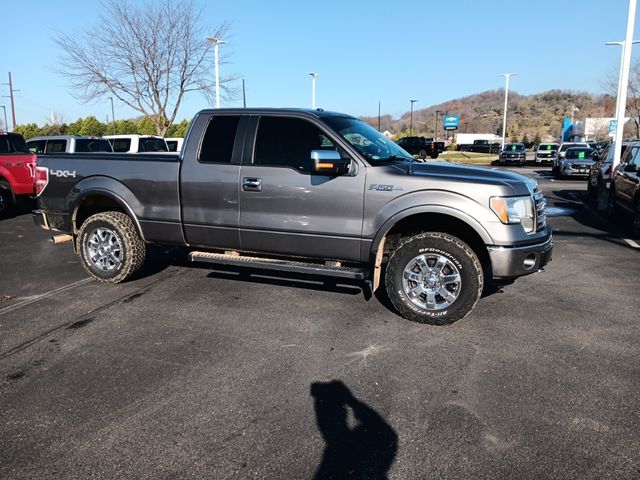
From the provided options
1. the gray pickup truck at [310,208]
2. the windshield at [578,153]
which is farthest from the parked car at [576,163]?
the gray pickup truck at [310,208]

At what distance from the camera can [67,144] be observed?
1230 cm

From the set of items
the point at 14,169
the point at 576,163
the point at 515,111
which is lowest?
the point at 14,169

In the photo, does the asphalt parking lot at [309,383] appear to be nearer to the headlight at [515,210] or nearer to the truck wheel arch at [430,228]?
the truck wheel arch at [430,228]

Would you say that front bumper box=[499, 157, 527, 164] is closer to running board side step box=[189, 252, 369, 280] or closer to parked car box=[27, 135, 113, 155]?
parked car box=[27, 135, 113, 155]

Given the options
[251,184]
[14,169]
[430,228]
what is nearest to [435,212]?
[430,228]

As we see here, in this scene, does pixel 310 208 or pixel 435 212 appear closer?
pixel 435 212

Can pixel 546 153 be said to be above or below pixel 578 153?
above

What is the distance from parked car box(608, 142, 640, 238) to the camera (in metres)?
8.78

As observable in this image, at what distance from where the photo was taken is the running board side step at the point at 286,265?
185 inches

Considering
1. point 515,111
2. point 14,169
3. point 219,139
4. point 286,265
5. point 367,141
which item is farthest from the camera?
point 515,111

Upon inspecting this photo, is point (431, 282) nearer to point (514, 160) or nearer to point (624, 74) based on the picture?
point (624, 74)

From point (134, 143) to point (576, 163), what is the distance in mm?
17998

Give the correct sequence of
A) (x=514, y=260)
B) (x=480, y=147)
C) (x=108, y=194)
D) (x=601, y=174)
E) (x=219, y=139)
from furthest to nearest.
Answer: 1. (x=480, y=147)
2. (x=601, y=174)
3. (x=108, y=194)
4. (x=219, y=139)
5. (x=514, y=260)

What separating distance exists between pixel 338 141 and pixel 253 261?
1.54 metres
